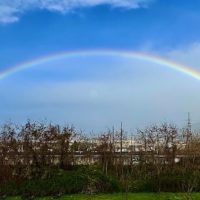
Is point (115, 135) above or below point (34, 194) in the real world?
above

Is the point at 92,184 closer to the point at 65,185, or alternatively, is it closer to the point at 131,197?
the point at 65,185

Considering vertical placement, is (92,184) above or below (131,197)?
above

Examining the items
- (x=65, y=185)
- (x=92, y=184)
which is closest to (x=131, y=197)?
(x=92, y=184)

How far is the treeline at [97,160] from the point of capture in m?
21.1

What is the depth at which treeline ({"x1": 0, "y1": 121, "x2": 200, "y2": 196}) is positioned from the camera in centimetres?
2114

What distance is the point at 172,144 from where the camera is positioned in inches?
941

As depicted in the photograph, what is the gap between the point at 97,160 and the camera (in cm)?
2405

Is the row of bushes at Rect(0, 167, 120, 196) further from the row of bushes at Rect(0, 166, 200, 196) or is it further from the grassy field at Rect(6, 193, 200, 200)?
the grassy field at Rect(6, 193, 200, 200)

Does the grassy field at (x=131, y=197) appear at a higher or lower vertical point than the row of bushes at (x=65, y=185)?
lower

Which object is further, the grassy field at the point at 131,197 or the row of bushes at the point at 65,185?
the row of bushes at the point at 65,185

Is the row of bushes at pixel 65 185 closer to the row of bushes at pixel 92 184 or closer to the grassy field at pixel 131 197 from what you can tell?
the row of bushes at pixel 92 184

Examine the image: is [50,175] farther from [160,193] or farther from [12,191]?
[160,193]

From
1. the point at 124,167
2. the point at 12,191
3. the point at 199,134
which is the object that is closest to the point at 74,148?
the point at 124,167

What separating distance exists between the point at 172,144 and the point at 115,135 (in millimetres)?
2599
